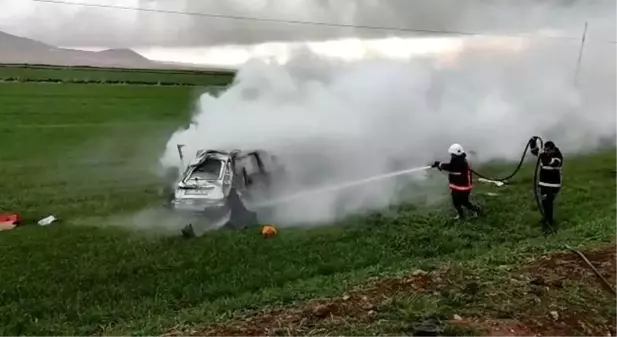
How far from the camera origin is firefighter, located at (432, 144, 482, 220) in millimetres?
14383

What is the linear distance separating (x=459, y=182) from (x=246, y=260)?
550 centimetres

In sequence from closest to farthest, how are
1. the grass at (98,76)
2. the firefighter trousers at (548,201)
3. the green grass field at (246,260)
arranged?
the green grass field at (246,260), the firefighter trousers at (548,201), the grass at (98,76)

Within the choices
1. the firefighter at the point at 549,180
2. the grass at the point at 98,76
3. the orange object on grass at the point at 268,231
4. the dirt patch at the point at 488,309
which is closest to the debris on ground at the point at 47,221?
the orange object on grass at the point at 268,231

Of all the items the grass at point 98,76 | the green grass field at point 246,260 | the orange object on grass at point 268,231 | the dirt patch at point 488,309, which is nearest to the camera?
the dirt patch at point 488,309

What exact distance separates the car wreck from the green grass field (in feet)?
3.68

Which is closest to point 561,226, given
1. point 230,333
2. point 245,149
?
point 245,149

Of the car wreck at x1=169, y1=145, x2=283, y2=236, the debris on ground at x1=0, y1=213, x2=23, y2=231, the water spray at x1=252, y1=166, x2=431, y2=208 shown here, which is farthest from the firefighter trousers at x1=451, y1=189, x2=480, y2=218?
the debris on ground at x1=0, y1=213, x2=23, y2=231

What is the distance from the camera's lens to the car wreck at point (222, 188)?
14.3m

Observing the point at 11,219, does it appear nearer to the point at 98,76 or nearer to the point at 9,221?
the point at 9,221

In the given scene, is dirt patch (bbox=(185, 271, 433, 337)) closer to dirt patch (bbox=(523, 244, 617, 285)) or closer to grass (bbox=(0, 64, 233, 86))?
dirt patch (bbox=(523, 244, 617, 285))

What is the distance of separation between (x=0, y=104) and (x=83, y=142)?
1628 cm

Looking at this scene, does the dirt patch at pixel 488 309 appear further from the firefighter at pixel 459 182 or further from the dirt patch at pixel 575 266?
the firefighter at pixel 459 182

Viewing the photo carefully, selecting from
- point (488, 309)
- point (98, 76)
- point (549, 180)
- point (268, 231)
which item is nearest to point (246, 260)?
point (268, 231)

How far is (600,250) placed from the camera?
32.4 ft
